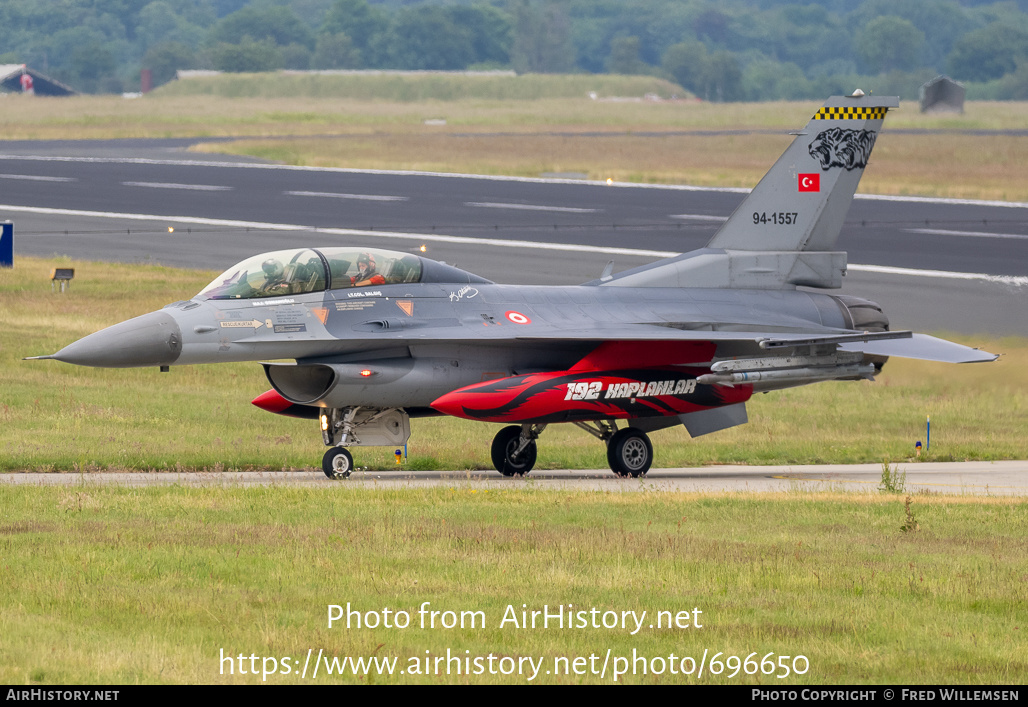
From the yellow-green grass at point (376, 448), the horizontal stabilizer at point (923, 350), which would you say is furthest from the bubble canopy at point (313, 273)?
the horizontal stabilizer at point (923, 350)

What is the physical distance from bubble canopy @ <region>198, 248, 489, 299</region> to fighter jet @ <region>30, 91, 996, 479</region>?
21 mm

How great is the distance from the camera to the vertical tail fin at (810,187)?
22.6 meters

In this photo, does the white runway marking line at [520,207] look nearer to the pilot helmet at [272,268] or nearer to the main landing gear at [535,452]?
the main landing gear at [535,452]

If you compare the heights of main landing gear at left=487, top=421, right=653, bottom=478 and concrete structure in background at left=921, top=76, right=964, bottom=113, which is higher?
concrete structure in background at left=921, top=76, right=964, bottom=113

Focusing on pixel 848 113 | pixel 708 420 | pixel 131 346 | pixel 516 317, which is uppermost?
pixel 848 113

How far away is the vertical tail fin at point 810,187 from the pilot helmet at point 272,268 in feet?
24.2

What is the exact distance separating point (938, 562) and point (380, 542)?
5.03 meters

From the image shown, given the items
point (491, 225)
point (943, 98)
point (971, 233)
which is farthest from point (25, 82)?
point (971, 233)

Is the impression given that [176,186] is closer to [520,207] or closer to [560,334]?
[520,207]

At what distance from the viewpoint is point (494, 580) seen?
11500mm

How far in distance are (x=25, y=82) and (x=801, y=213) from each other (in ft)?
464

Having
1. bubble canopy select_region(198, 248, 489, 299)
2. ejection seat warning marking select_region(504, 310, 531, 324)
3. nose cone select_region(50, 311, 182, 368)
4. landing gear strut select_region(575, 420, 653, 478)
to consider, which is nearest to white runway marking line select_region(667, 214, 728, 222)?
landing gear strut select_region(575, 420, 653, 478)

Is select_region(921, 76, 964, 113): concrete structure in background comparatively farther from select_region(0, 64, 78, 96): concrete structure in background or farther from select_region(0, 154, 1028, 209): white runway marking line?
select_region(0, 64, 78, 96): concrete structure in background

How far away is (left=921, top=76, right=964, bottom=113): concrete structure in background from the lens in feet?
354
